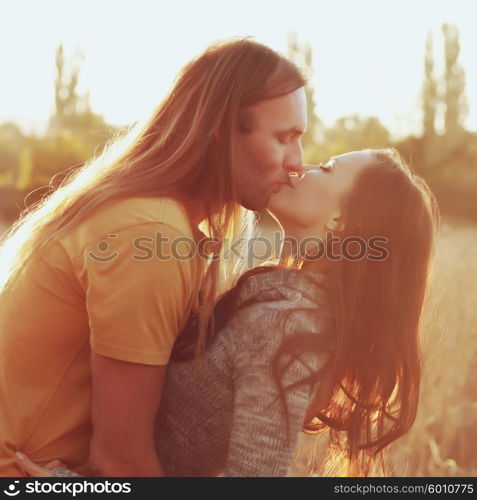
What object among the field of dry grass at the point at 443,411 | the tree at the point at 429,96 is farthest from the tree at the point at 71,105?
the field of dry grass at the point at 443,411

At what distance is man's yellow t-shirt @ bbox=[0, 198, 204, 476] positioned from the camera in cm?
209

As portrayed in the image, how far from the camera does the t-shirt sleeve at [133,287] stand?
208 centimetres

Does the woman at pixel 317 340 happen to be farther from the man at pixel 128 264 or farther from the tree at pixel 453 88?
the tree at pixel 453 88

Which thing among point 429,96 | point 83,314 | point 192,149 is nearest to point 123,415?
point 83,314

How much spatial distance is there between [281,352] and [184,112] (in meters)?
0.81

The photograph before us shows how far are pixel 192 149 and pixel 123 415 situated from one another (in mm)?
805

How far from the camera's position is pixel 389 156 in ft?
8.77

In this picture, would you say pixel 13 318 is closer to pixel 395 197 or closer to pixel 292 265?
pixel 292 265

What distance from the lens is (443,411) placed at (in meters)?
4.80

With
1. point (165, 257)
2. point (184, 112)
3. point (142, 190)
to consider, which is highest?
point (184, 112)

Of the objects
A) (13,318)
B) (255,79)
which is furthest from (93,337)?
(255,79)

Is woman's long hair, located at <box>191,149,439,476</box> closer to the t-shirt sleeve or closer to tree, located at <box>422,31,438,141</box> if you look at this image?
the t-shirt sleeve

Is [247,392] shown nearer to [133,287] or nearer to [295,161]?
[133,287]
